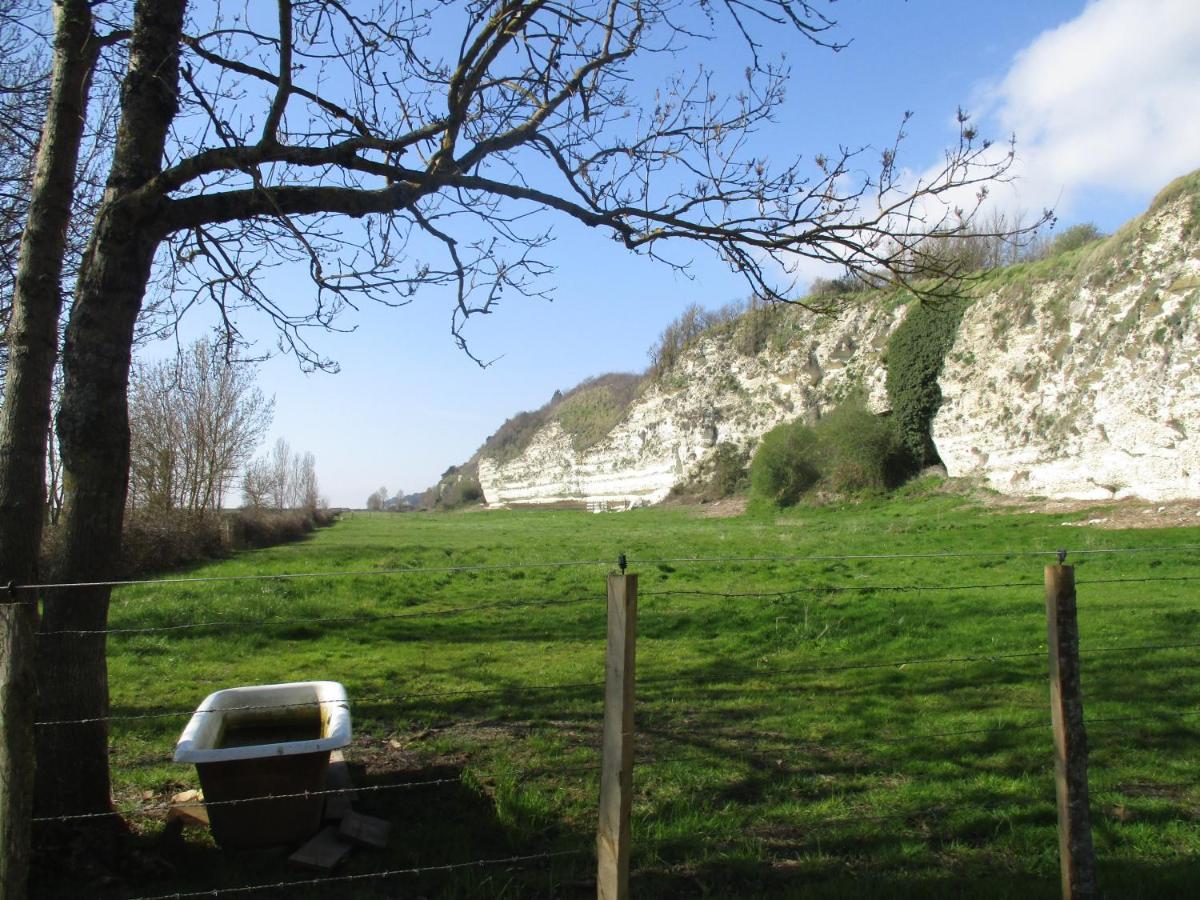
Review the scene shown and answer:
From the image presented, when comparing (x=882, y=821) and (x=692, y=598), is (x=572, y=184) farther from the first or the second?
(x=692, y=598)

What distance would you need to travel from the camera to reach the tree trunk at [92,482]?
4043mm

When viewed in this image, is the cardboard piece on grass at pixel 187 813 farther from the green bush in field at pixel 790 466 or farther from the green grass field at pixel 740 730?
the green bush in field at pixel 790 466

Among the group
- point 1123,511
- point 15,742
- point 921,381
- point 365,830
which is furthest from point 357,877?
point 921,381

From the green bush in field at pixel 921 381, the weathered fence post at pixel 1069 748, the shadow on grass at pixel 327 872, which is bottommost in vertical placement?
the shadow on grass at pixel 327 872

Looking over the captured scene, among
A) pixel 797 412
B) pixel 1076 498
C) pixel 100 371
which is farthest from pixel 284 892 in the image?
pixel 797 412

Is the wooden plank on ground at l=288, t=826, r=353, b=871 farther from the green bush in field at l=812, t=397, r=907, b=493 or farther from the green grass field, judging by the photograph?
the green bush in field at l=812, t=397, r=907, b=493

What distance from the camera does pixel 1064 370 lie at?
25.2 metres

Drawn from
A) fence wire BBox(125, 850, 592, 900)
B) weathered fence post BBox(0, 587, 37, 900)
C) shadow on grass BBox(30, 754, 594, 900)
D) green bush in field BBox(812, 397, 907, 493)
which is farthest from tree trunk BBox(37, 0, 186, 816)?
green bush in field BBox(812, 397, 907, 493)

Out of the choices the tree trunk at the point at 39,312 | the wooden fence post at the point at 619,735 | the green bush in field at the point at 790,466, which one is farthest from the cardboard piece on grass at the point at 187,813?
the green bush in field at the point at 790,466

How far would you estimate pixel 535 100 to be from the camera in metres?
5.38

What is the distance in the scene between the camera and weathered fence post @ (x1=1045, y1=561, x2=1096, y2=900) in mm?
3197

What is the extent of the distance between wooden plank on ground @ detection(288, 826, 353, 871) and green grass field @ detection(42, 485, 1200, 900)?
84 mm

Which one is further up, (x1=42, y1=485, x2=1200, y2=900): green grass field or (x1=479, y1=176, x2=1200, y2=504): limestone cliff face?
(x1=479, y1=176, x2=1200, y2=504): limestone cliff face

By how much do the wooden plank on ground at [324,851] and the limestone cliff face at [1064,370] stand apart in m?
20.3
